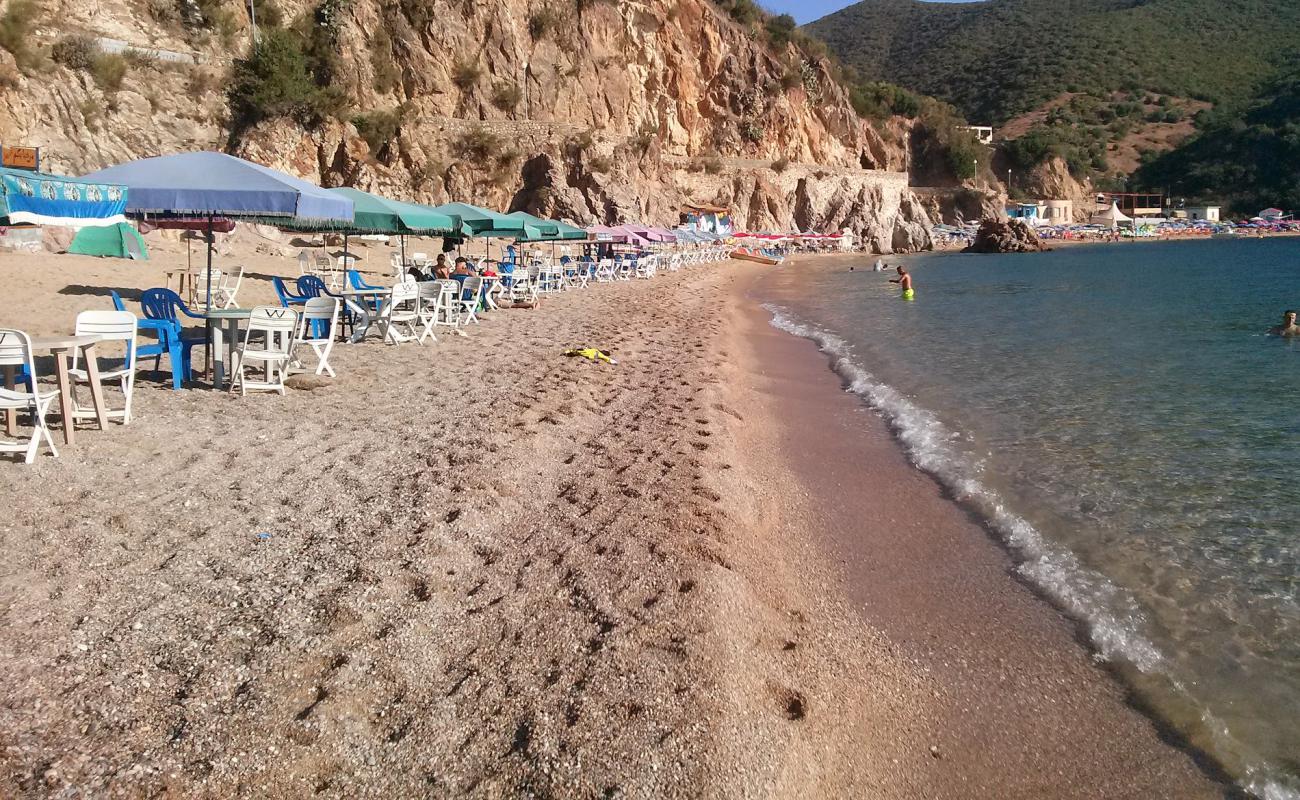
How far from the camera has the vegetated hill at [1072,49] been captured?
99250 mm

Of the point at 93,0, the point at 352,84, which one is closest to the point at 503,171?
the point at 352,84

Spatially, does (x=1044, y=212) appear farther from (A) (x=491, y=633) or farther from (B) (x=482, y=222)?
A: (A) (x=491, y=633)

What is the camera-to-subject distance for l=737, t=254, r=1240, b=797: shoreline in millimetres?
2636

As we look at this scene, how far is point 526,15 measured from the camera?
37.8 m

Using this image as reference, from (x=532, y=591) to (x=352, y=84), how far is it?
3223cm

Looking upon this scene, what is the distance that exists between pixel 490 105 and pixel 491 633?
35.9 m

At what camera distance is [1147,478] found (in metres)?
5.52

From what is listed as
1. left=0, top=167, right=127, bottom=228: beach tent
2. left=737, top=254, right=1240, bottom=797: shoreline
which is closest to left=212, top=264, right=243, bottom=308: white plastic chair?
left=0, top=167, right=127, bottom=228: beach tent

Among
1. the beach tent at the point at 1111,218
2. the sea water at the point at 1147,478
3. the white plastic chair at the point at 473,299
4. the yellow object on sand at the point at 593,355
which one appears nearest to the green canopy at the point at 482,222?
the white plastic chair at the point at 473,299

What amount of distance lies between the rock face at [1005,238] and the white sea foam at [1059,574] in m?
57.5

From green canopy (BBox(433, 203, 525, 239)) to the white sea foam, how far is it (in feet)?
29.0

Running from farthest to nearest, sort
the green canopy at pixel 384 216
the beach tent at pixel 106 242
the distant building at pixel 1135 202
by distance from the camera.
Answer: the distant building at pixel 1135 202
the beach tent at pixel 106 242
the green canopy at pixel 384 216

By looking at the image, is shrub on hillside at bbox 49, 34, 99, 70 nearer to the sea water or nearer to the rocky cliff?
the rocky cliff

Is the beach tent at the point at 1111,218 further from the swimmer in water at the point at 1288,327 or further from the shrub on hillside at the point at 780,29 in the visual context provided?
the swimmer in water at the point at 1288,327
